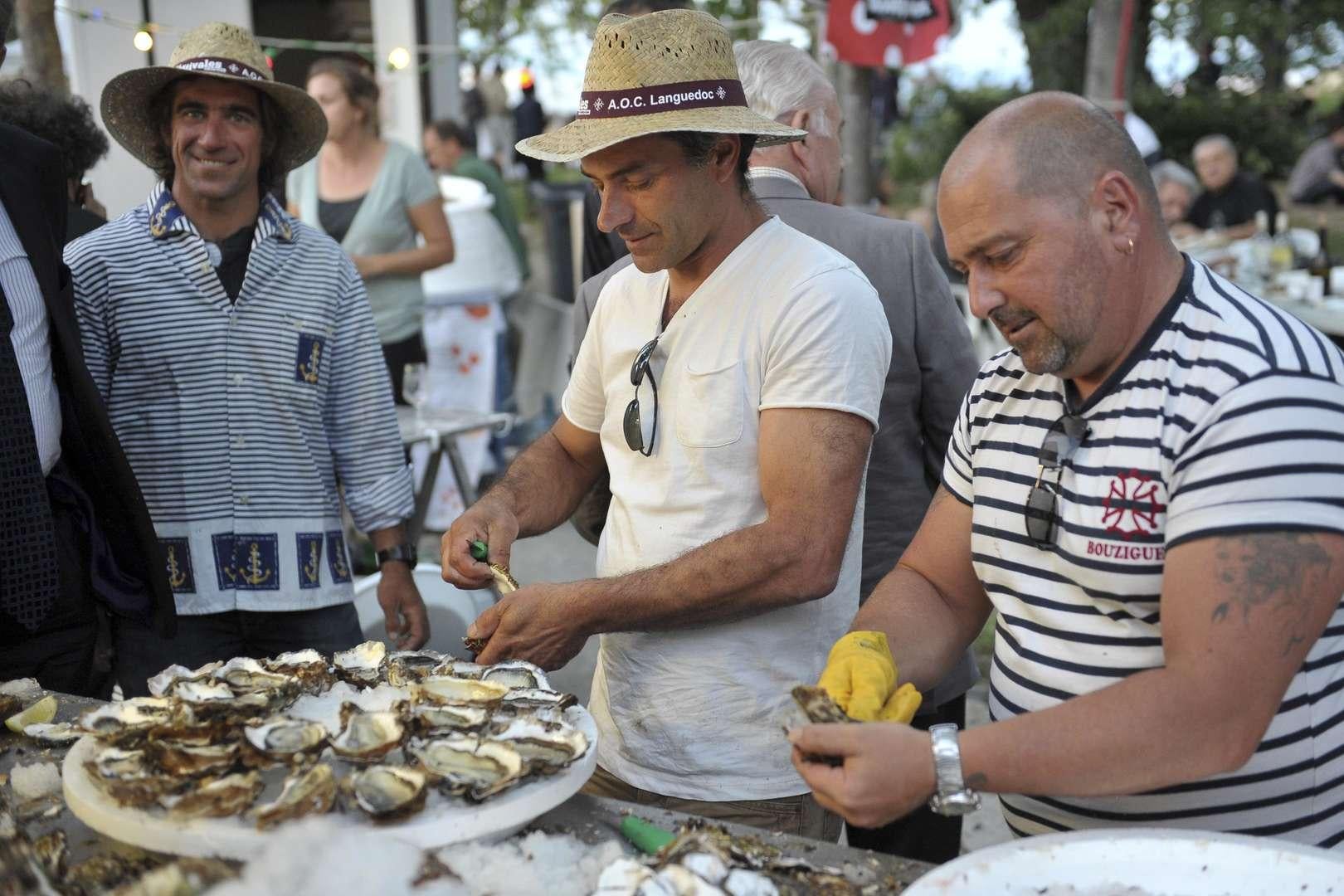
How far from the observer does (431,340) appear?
271 inches

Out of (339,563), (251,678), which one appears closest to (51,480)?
(339,563)

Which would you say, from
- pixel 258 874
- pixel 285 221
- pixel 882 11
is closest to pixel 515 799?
pixel 258 874

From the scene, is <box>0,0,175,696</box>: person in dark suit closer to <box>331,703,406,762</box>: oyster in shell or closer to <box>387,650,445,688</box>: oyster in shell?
<box>387,650,445,688</box>: oyster in shell

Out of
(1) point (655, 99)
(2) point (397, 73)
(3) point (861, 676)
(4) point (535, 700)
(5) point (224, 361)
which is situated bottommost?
(4) point (535, 700)

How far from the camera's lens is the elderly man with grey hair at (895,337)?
2.69 m

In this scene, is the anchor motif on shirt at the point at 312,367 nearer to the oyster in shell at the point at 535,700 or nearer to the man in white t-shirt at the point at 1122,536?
the oyster in shell at the point at 535,700

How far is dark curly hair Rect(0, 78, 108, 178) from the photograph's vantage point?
3.20 metres

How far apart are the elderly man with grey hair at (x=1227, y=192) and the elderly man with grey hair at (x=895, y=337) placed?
6601mm

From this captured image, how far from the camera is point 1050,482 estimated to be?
162cm

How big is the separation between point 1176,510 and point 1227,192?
8125 millimetres

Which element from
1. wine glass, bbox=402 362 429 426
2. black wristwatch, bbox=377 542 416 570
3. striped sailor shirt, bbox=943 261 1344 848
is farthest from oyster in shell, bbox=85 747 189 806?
wine glass, bbox=402 362 429 426

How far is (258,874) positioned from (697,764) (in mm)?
929

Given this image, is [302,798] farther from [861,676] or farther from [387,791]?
[861,676]

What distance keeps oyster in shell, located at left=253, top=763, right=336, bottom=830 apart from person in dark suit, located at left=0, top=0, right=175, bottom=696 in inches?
38.8
